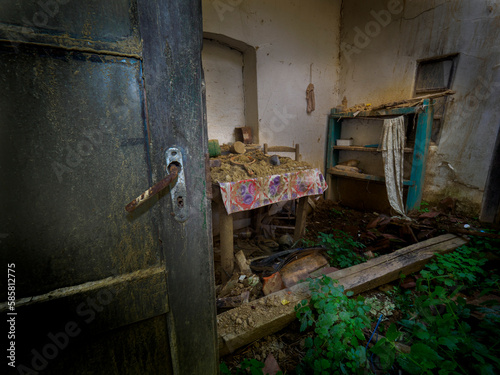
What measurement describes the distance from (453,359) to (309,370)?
32.8 inches

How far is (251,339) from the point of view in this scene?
5.33 ft

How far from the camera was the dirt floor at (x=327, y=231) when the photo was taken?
1.65 m

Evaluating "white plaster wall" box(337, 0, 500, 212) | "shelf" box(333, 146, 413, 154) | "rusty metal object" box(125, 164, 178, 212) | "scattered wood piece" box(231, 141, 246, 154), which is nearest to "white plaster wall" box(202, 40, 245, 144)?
"scattered wood piece" box(231, 141, 246, 154)

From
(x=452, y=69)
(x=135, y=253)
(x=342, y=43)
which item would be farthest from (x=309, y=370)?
(x=342, y=43)

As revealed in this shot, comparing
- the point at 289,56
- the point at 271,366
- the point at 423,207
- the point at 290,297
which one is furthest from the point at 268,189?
the point at 423,207

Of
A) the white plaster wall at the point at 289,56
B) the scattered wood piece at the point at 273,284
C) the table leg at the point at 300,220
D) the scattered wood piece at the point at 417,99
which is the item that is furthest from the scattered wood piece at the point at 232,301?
the scattered wood piece at the point at 417,99

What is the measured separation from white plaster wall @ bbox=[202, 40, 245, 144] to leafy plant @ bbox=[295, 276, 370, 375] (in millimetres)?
3193

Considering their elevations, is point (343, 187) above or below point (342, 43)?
below

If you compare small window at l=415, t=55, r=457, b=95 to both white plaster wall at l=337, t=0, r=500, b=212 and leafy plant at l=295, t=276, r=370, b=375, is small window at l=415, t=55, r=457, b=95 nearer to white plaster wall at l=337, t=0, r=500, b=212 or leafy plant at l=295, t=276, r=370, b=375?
white plaster wall at l=337, t=0, r=500, b=212

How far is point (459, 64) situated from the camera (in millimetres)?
3539

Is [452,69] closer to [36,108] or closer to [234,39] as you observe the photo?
[234,39]

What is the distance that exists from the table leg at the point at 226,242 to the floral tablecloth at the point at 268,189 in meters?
0.14

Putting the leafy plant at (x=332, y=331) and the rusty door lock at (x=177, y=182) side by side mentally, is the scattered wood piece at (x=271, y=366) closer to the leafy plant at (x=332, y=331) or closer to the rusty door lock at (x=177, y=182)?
the leafy plant at (x=332, y=331)

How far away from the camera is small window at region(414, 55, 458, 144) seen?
12.1ft
